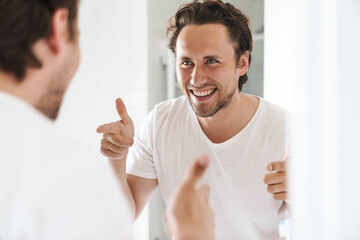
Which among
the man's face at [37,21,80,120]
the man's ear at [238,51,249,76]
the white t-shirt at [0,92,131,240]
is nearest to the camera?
the white t-shirt at [0,92,131,240]

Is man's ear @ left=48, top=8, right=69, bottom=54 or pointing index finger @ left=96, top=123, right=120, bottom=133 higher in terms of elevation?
man's ear @ left=48, top=8, right=69, bottom=54

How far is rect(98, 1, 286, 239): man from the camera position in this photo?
927mm

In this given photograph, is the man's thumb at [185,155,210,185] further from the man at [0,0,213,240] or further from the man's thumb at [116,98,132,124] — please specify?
the man's thumb at [116,98,132,124]

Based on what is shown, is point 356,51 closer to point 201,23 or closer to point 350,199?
point 350,199

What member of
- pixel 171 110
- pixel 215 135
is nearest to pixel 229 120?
pixel 215 135

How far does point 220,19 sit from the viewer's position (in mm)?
1065

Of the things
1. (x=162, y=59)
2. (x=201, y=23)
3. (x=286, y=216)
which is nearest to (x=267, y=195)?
(x=286, y=216)

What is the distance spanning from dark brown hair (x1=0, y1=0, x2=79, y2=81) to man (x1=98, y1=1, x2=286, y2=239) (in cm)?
45

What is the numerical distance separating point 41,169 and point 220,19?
823 mm

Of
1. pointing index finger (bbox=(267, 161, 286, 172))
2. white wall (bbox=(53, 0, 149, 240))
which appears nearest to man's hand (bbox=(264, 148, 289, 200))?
pointing index finger (bbox=(267, 161, 286, 172))

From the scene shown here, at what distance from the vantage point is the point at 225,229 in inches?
36.5

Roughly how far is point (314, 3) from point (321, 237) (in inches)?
8.5

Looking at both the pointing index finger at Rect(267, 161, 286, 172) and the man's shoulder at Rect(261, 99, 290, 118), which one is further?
the man's shoulder at Rect(261, 99, 290, 118)

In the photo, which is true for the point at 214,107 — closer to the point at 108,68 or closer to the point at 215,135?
the point at 215,135
